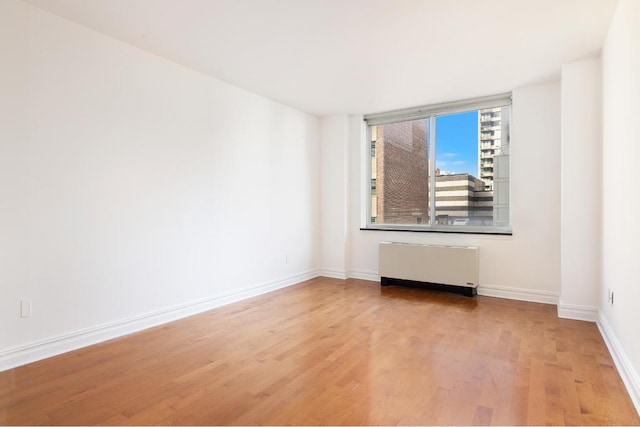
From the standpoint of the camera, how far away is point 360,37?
2947 millimetres

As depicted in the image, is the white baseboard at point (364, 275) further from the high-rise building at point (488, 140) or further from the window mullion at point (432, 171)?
the high-rise building at point (488, 140)

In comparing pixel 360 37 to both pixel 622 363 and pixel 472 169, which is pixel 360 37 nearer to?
pixel 472 169

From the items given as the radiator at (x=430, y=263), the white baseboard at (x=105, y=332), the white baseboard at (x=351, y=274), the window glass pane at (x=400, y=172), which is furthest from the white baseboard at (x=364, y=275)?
the white baseboard at (x=105, y=332)

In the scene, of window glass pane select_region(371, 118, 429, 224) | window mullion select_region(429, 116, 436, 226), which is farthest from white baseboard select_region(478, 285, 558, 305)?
window glass pane select_region(371, 118, 429, 224)

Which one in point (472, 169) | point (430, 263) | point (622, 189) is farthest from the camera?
point (472, 169)

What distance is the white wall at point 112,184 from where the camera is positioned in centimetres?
246

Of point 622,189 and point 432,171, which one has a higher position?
point 432,171

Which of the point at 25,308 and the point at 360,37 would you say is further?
the point at 360,37

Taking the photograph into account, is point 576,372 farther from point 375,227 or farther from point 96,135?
point 96,135

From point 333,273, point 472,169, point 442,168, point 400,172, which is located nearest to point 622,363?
point 472,169

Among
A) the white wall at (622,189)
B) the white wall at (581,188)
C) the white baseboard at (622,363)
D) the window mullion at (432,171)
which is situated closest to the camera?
the white baseboard at (622,363)

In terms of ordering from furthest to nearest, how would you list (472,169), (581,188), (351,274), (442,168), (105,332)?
(351,274)
(442,168)
(472,169)
(581,188)
(105,332)

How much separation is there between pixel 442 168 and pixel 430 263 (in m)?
1.40

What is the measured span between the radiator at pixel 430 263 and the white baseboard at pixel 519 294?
0.67ft
